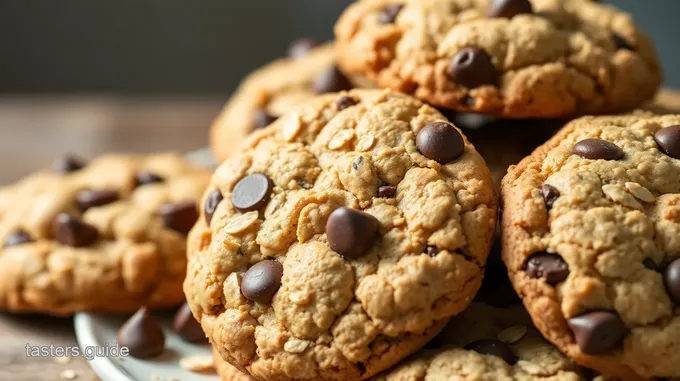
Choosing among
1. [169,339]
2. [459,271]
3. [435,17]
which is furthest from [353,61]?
[169,339]

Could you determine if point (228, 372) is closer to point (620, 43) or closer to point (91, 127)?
point (620, 43)

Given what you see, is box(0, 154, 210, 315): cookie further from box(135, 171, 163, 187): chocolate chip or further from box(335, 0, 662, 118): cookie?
box(335, 0, 662, 118): cookie

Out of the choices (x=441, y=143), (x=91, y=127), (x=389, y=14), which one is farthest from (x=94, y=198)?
(x=91, y=127)

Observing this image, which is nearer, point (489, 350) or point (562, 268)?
point (562, 268)

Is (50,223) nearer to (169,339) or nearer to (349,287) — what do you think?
(169,339)

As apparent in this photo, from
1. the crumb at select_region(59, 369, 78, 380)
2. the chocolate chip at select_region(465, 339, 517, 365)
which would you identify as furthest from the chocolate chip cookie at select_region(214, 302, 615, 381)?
the crumb at select_region(59, 369, 78, 380)

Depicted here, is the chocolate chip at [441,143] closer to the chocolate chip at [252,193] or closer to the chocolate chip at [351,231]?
the chocolate chip at [351,231]
